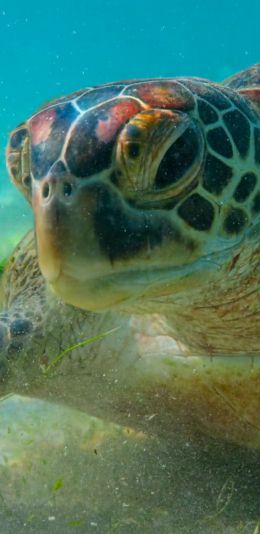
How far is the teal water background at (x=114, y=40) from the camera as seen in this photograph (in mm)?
80688

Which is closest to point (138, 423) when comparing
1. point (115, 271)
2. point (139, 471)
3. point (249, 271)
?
point (139, 471)

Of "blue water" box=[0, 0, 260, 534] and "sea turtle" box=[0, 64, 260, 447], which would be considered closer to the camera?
"sea turtle" box=[0, 64, 260, 447]

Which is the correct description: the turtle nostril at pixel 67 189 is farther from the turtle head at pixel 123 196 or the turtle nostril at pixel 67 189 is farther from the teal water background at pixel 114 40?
the teal water background at pixel 114 40

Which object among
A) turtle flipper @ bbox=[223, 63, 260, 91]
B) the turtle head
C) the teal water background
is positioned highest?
the turtle head

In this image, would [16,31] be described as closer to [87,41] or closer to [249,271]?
[87,41]

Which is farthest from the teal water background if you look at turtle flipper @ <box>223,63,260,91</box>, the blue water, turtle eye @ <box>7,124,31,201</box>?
turtle eye @ <box>7,124,31,201</box>

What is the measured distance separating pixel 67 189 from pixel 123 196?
16 centimetres

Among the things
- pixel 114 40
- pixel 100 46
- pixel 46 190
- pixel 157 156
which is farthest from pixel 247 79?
pixel 114 40

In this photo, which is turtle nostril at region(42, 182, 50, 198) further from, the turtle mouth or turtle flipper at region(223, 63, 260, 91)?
turtle flipper at region(223, 63, 260, 91)

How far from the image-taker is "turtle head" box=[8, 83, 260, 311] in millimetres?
1614

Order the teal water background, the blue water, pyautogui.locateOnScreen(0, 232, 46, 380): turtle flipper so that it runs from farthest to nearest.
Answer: the teal water background < the blue water < pyautogui.locateOnScreen(0, 232, 46, 380): turtle flipper

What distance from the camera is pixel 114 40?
102500 mm

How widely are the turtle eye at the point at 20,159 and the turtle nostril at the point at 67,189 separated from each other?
444mm

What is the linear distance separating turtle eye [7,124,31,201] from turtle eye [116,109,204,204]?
0.53 metres
